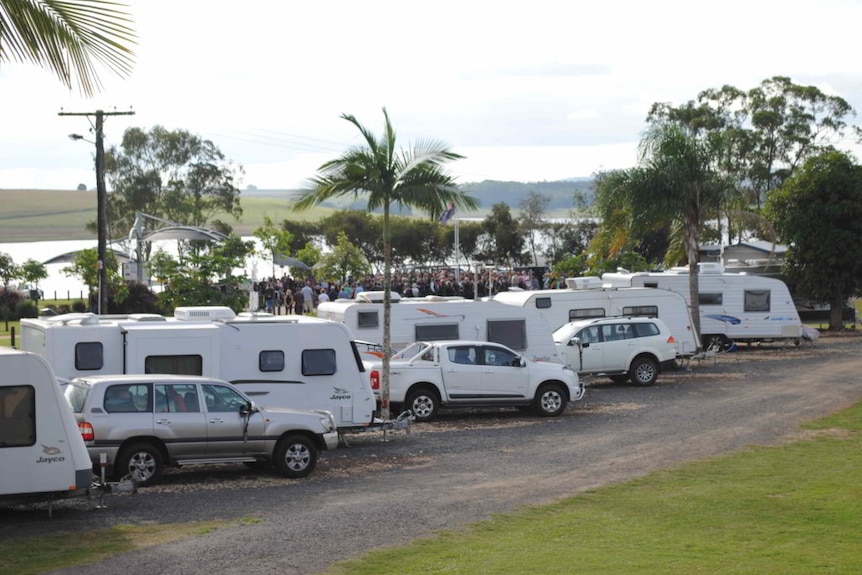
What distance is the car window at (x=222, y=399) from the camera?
15188mm

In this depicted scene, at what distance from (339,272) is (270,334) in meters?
30.6

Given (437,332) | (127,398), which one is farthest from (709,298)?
(127,398)

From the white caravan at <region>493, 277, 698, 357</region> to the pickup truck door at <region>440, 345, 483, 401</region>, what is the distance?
8.03 m

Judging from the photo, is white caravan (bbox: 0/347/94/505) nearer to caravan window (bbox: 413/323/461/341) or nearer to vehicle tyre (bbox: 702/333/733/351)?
caravan window (bbox: 413/323/461/341)

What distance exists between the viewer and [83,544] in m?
11.6

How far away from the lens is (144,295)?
1551 inches

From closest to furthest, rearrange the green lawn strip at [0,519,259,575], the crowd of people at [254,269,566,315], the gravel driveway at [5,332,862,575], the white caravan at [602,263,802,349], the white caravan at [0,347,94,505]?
the green lawn strip at [0,519,259,575]
the gravel driveway at [5,332,862,575]
the white caravan at [0,347,94,505]
the white caravan at [602,263,802,349]
the crowd of people at [254,269,566,315]

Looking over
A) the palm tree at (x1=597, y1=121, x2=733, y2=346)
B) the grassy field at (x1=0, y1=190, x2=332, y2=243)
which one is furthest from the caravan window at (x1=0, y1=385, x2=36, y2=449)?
the grassy field at (x1=0, y1=190, x2=332, y2=243)

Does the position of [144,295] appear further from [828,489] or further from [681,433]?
[828,489]

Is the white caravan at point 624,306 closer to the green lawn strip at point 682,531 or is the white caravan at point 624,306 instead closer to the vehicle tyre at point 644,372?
the vehicle tyre at point 644,372

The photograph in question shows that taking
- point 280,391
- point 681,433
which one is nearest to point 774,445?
point 681,433

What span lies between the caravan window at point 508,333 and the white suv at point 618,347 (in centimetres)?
205

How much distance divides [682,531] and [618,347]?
14576 mm

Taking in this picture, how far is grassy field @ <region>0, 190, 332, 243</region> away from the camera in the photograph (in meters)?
159
